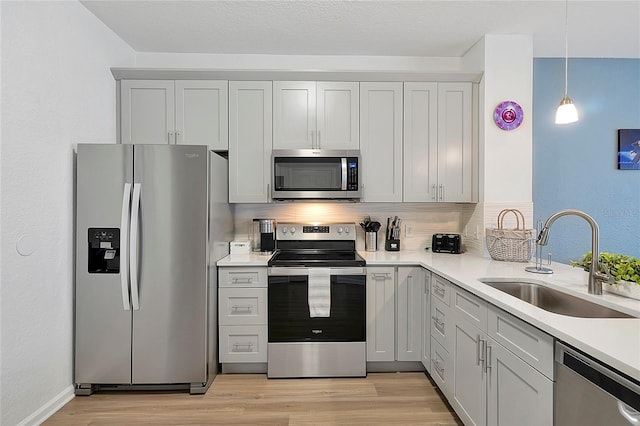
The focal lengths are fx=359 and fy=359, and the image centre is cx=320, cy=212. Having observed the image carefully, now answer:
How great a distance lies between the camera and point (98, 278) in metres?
2.46

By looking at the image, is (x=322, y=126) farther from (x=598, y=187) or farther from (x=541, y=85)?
(x=598, y=187)

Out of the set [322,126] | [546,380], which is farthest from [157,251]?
[546,380]

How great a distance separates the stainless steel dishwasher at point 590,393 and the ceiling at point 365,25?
92.0 inches

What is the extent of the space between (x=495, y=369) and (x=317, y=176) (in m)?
1.92

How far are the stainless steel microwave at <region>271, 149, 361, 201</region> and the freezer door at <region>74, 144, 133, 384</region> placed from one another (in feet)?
3.75

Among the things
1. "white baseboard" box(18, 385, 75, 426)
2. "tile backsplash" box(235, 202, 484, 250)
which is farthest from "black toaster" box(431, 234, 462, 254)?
"white baseboard" box(18, 385, 75, 426)

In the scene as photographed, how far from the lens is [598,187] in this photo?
3.34m

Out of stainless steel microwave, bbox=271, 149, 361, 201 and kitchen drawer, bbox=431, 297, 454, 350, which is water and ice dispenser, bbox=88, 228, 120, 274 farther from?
kitchen drawer, bbox=431, 297, 454, 350

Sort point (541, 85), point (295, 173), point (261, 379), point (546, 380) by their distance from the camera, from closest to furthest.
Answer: point (546, 380)
point (261, 379)
point (295, 173)
point (541, 85)

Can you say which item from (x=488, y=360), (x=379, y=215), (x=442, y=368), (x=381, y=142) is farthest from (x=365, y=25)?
(x=442, y=368)

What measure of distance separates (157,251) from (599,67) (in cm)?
415

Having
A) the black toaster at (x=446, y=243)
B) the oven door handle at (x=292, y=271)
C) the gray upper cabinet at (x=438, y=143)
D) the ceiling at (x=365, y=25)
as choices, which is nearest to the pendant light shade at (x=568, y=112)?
the ceiling at (x=365, y=25)

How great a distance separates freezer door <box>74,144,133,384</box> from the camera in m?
2.45

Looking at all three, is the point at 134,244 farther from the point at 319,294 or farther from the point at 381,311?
the point at 381,311
